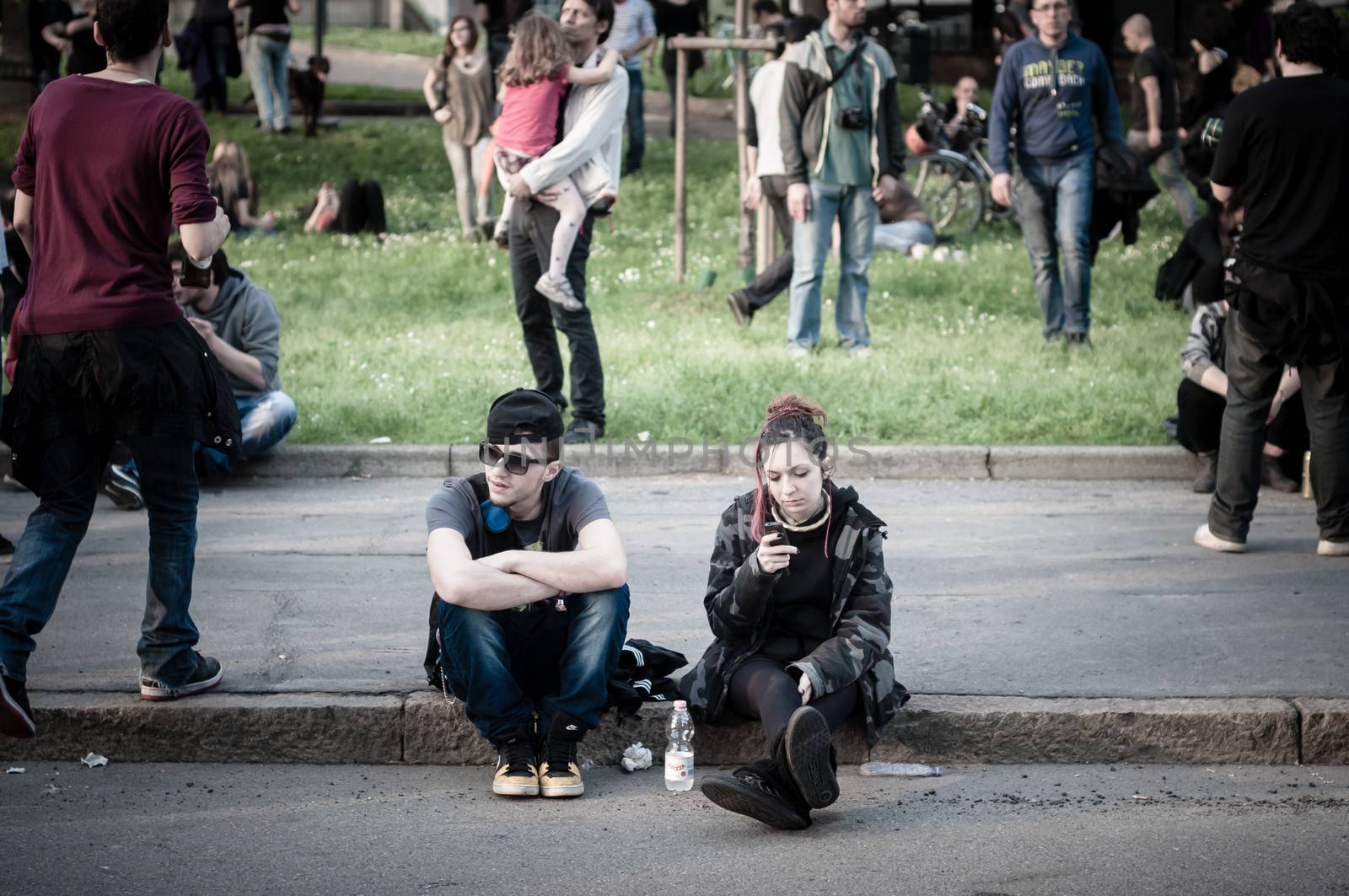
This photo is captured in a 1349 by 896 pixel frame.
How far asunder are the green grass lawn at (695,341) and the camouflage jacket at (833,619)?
4115 millimetres

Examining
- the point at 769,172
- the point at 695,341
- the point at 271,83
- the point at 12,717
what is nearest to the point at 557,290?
the point at 695,341

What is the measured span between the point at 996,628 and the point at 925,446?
2.95 m

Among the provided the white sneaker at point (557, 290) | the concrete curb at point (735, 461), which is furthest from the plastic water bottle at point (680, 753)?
the white sneaker at point (557, 290)

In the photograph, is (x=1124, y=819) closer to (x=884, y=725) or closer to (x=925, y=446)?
(x=884, y=725)

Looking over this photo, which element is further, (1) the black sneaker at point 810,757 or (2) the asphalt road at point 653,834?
(1) the black sneaker at point 810,757

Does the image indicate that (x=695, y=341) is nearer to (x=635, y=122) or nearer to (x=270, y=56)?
(x=635, y=122)

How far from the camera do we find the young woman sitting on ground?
4.80 m

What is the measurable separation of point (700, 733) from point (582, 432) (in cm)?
402

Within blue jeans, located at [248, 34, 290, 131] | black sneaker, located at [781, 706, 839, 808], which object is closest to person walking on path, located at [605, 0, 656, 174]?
blue jeans, located at [248, 34, 290, 131]

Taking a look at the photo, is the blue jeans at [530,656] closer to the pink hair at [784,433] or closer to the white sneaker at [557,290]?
the pink hair at [784,433]

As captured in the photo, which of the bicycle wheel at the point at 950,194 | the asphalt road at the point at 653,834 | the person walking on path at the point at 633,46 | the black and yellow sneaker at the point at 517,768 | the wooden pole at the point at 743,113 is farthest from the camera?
the person walking on path at the point at 633,46

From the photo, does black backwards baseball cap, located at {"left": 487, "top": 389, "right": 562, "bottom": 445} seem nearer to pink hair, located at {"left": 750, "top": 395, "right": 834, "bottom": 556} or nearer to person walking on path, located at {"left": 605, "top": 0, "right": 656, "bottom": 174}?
pink hair, located at {"left": 750, "top": 395, "right": 834, "bottom": 556}

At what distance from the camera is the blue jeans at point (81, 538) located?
4.85 metres

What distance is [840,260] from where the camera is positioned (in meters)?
10.7
